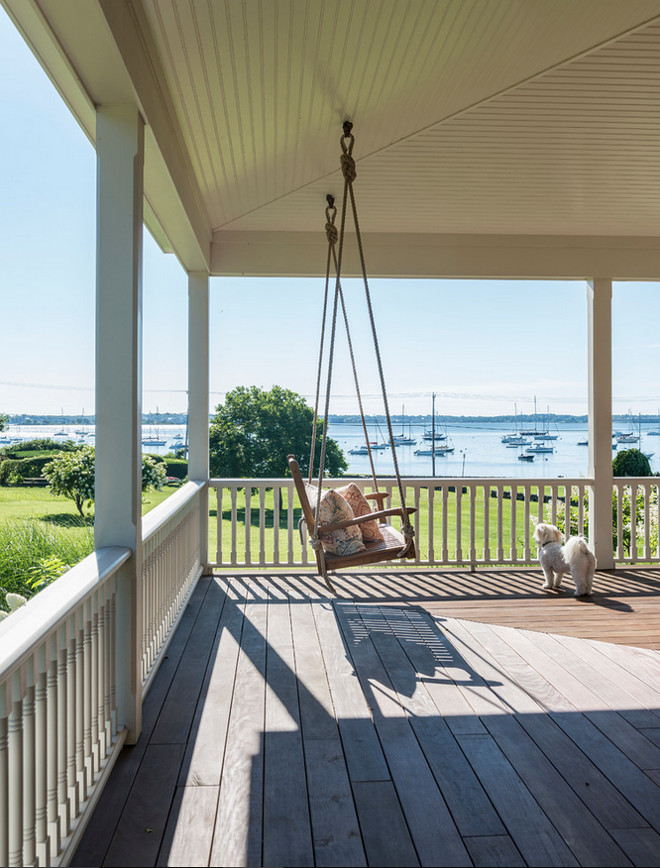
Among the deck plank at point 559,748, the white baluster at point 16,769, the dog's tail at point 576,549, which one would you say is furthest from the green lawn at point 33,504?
the dog's tail at point 576,549

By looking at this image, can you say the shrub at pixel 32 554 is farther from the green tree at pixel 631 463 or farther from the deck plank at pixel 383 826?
the green tree at pixel 631 463

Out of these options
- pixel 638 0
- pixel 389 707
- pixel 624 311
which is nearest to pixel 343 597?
pixel 389 707

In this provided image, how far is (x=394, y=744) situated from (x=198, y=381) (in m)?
3.46

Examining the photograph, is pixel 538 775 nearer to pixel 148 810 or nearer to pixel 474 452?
pixel 148 810

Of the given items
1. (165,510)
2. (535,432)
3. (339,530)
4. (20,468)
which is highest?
(535,432)

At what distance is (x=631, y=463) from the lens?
6.39m

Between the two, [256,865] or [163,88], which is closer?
[256,865]

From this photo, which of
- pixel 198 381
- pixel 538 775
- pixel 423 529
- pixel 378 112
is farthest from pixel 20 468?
pixel 423 529

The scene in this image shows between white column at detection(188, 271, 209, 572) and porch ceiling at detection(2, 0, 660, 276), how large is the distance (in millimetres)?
281

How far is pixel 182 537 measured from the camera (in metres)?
4.31

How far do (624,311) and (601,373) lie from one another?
11.0 metres

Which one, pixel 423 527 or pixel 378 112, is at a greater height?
pixel 378 112

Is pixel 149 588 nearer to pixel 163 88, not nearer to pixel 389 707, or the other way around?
pixel 389 707

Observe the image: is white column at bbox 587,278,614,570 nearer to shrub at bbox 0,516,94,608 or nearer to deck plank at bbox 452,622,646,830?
deck plank at bbox 452,622,646,830
